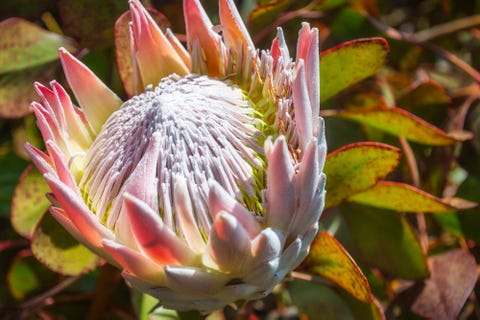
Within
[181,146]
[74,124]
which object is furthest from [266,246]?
[74,124]

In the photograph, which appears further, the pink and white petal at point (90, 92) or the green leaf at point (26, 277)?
the green leaf at point (26, 277)

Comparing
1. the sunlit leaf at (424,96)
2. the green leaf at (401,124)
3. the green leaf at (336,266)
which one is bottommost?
the green leaf at (336,266)

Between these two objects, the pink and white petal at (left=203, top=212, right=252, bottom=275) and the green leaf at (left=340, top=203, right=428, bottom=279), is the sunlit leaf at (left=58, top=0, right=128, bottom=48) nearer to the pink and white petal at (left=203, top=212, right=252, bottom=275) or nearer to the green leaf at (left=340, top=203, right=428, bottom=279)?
the green leaf at (left=340, top=203, right=428, bottom=279)

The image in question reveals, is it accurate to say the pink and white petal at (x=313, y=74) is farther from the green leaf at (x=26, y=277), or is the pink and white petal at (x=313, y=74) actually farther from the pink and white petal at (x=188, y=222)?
the green leaf at (x=26, y=277)

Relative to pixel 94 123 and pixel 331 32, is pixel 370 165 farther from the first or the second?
pixel 331 32

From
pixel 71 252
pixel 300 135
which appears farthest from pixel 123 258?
pixel 71 252

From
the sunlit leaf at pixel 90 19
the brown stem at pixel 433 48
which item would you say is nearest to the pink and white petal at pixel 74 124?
the sunlit leaf at pixel 90 19

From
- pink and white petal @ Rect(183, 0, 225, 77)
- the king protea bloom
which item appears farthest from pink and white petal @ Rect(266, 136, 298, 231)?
pink and white petal @ Rect(183, 0, 225, 77)

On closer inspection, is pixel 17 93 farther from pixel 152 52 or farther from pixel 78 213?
pixel 78 213
